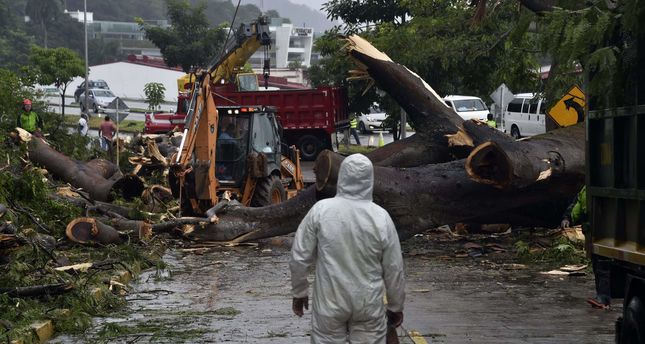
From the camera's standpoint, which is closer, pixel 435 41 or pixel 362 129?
pixel 435 41

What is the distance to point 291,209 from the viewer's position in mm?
18547

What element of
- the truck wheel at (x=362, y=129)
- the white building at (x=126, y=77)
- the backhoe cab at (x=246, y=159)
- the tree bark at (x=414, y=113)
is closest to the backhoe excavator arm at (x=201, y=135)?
the backhoe cab at (x=246, y=159)

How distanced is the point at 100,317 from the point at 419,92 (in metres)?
8.44

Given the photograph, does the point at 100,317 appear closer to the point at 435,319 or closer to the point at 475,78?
the point at 435,319

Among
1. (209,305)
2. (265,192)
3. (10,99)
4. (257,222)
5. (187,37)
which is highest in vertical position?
(187,37)

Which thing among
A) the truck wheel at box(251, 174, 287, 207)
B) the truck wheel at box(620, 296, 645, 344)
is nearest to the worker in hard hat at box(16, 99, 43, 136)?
the truck wheel at box(251, 174, 287, 207)

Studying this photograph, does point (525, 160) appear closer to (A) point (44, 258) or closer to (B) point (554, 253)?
(B) point (554, 253)

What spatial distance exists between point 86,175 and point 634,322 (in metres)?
17.5

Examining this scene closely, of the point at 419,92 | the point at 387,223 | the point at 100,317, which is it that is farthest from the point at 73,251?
the point at 387,223

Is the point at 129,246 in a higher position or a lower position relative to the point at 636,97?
lower

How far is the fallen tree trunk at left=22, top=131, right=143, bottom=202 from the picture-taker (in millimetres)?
22984

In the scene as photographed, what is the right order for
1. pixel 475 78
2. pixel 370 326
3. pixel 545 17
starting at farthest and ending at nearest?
pixel 475 78 → pixel 545 17 → pixel 370 326

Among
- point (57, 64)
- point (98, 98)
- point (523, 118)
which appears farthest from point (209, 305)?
point (98, 98)

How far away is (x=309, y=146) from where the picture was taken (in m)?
42.9
